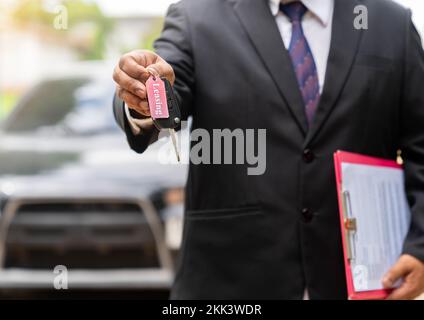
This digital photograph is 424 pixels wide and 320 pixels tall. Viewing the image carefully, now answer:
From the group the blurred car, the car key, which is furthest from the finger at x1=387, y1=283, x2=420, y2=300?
the blurred car

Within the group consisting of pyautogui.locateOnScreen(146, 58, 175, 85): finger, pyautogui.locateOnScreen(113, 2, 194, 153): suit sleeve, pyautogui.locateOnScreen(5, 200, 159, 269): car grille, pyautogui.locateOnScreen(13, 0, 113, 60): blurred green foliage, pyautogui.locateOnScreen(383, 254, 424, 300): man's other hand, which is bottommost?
pyautogui.locateOnScreen(383, 254, 424, 300): man's other hand

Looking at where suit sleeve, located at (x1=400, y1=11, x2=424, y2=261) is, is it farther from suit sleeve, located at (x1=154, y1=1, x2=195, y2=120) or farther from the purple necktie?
suit sleeve, located at (x1=154, y1=1, x2=195, y2=120)

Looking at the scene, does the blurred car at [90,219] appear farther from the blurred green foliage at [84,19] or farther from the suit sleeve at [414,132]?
the blurred green foliage at [84,19]

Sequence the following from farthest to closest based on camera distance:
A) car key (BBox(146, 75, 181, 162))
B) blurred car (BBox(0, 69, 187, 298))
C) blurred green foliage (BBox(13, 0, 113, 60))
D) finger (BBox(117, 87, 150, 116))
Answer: blurred green foliage (BBox(13, 0, 113, 60))
blurred car (BBox(0, 69, 187, 298))
finger (BBox(117, 87, 150, 116))
car key (BBox(146, 75, 181, 162))

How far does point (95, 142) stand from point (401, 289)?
10.1ft

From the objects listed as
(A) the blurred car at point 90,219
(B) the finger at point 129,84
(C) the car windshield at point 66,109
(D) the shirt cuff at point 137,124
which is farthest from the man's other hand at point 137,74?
(C) the car windshield at point 66,109

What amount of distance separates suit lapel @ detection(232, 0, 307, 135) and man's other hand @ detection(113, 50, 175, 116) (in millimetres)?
381

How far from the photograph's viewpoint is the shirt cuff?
206 cm

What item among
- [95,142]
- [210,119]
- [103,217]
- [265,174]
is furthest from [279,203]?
[95,142]

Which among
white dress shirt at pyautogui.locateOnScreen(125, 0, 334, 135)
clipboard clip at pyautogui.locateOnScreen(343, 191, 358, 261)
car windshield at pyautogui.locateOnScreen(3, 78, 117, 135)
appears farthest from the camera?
car windshield at pyautogui.locateOnScreen(3, 78, 117, 135)

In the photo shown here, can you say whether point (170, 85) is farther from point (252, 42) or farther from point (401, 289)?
point (401, 289)

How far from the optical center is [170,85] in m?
1.84

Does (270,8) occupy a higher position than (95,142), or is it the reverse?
(95,142)
